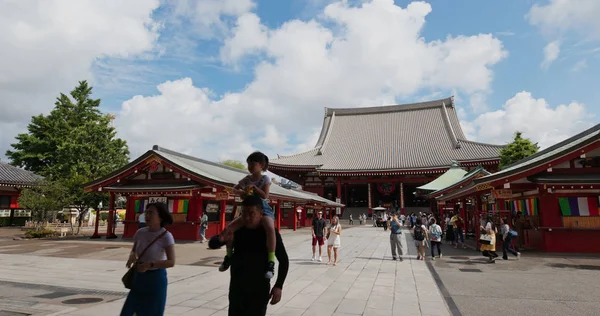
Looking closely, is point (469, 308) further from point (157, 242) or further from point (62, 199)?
point (62, 199)

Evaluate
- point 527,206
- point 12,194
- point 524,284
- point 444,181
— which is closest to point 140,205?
point 524,284

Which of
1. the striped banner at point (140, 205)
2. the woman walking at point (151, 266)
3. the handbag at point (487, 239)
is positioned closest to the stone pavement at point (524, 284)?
the handbag at point (487, 239)

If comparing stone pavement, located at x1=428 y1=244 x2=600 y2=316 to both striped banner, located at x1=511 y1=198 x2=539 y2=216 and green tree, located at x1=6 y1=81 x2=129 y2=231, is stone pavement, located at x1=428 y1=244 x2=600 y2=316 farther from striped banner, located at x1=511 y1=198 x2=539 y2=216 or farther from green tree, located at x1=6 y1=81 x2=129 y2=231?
green tree, located at x1=6 y1=81 x2=129 y2=231

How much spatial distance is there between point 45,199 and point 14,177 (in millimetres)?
13699

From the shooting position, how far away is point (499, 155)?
33438mm

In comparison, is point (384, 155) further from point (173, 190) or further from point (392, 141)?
point (173, 190)

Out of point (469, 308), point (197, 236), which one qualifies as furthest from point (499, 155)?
point (469, 308)

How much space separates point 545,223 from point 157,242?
1557 centimetres

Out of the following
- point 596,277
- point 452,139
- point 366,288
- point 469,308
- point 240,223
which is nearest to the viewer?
point 240,223

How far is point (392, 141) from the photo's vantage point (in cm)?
4331

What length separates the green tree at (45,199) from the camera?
20.4m

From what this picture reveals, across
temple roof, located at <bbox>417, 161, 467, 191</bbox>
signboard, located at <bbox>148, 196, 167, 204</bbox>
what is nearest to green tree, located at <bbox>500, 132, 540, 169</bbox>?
temple roof, located at <bbox>417, 161, 467, 191</bbox>

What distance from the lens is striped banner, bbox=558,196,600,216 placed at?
13594 millimetres

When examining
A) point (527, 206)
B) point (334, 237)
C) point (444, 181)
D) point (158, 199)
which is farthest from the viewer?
point (444, 181)
